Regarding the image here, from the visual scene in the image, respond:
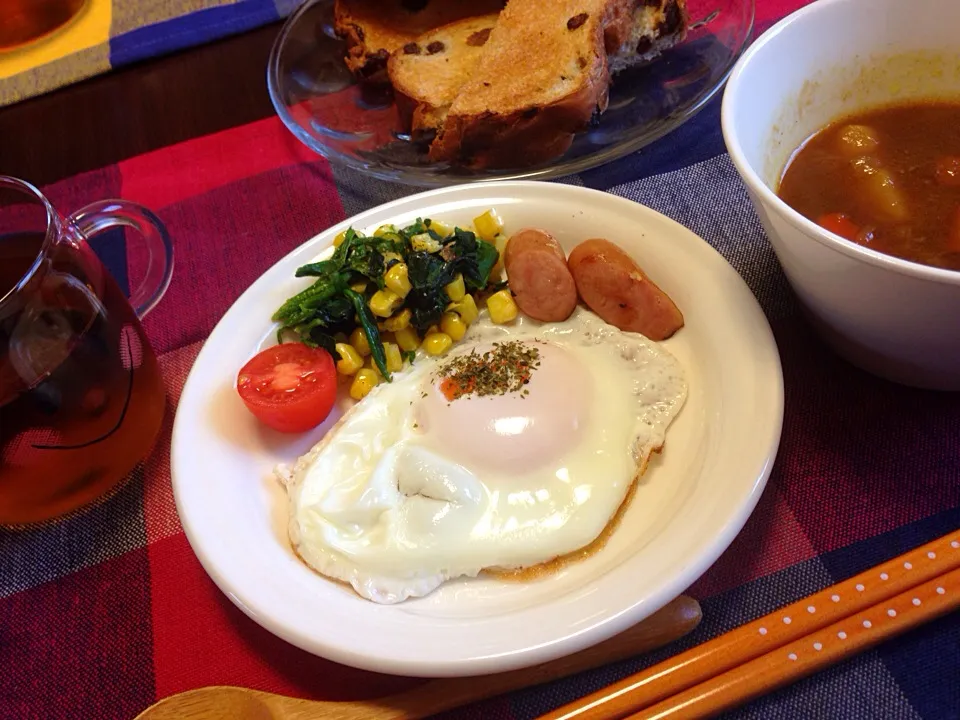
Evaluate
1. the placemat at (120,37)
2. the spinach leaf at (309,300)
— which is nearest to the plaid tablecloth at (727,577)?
the spinach leaf at (309,300)

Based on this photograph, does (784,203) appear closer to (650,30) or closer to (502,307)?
(502,307)

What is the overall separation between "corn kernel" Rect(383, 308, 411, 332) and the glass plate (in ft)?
2.08

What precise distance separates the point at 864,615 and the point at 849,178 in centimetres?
114

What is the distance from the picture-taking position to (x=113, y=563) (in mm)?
2004

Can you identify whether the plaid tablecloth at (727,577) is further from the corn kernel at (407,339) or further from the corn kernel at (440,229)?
the corn kernel at (440,229)

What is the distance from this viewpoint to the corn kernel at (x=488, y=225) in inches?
93.0

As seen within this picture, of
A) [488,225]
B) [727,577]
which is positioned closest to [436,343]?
[488,225]

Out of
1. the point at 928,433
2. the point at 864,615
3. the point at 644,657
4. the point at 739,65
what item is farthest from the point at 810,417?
the point at 739,65

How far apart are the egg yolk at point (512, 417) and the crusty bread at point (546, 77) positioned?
95 centimetres

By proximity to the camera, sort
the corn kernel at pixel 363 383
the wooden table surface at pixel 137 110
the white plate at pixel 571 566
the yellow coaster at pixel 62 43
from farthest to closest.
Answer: the yellow coaster at pixel 62 43
the wooden table surface at pixel 137 110
the corn kernel at pixel 363 383
the white plate at pixel 571 566

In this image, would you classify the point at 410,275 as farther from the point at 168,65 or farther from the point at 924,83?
the point at 168,65

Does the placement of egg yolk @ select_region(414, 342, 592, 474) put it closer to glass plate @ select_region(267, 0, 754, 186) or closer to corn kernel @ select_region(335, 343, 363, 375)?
corn kernel @ select_region(335, 343, 363, 375)

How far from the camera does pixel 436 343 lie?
2.29 meters

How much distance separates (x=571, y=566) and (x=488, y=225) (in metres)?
1.13
